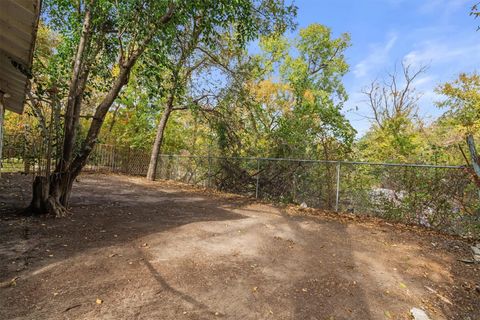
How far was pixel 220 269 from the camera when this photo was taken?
3.40 meters

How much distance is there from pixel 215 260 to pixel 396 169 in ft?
16.3

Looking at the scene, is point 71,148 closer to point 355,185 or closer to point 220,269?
point 220,269

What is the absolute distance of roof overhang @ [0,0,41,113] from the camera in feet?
9.09

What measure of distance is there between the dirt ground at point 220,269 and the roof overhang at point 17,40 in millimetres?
2417

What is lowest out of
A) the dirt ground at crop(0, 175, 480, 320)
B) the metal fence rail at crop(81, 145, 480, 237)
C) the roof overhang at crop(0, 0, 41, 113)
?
the dirt ground at crop(0, 175, 480, 320)

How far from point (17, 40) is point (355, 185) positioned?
7.20m

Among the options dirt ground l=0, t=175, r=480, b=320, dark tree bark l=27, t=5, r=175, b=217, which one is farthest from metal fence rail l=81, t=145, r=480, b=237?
dark tree bark l=27, t=5, r=175, b=217

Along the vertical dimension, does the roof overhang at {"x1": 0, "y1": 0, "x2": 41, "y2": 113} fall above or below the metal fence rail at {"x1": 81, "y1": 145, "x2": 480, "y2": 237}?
above

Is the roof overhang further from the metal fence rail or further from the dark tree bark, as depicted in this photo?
the metal fence rail

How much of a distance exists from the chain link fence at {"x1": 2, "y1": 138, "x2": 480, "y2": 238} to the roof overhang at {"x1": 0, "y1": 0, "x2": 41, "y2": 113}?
1.29 m

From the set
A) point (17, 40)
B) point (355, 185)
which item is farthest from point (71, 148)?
point (355, 185)

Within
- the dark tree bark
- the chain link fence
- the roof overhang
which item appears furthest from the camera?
the chain link fence

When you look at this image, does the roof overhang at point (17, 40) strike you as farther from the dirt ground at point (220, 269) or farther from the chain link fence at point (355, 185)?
the dirt ground at point (220, 269)

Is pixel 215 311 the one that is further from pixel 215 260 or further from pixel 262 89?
pixel 262 89
